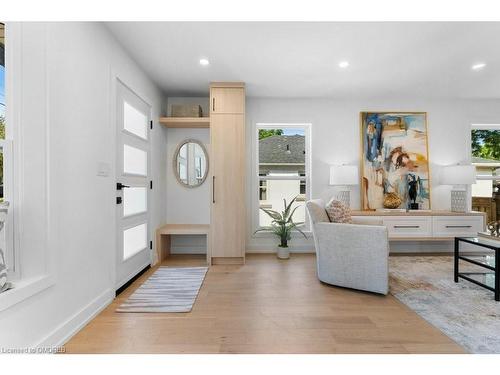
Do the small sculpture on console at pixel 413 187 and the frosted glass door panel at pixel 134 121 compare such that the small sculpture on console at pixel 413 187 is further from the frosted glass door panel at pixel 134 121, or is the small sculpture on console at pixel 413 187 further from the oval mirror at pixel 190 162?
the frosted glass door panel at pixel 134 121

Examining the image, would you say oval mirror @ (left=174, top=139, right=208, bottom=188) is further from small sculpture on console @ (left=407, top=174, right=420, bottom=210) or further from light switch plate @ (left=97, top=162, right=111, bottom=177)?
small sculpture on console @ (left=407, top=174, right=420, bottom=210)

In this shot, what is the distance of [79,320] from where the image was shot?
192 centimetres

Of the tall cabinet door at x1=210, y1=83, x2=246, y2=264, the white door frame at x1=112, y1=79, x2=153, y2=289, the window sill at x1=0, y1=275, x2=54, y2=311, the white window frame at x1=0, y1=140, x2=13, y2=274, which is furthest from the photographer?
the tall cabinet door at x1=210, y1=83, x2=246, y2=264

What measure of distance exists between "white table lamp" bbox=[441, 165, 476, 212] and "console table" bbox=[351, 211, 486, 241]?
0.49 feet

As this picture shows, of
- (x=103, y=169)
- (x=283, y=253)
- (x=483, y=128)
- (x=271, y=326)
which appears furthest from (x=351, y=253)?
(x=483, y=128)

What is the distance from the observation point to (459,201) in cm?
388

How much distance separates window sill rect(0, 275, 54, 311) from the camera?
1.35 metres

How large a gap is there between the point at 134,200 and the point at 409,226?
145 inches

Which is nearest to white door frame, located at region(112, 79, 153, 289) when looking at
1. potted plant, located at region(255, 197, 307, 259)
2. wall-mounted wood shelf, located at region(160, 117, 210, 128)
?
wall-mounted wood shelf, located at region(160, 117, 210, 128)

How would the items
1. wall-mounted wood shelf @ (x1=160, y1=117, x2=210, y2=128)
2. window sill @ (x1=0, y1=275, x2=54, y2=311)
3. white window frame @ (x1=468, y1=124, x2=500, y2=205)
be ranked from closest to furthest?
window sill @ (x1=0, y1=275, x2=54, y2=311)
wall-mounted wood shelf @ (x1=160, y1=117, x2=210, y2=128)
white window frame @ (x1=468, y1=124, x2=500, y2=205)

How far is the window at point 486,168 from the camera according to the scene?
4.28 m

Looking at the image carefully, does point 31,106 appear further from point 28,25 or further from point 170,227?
point 170,227
